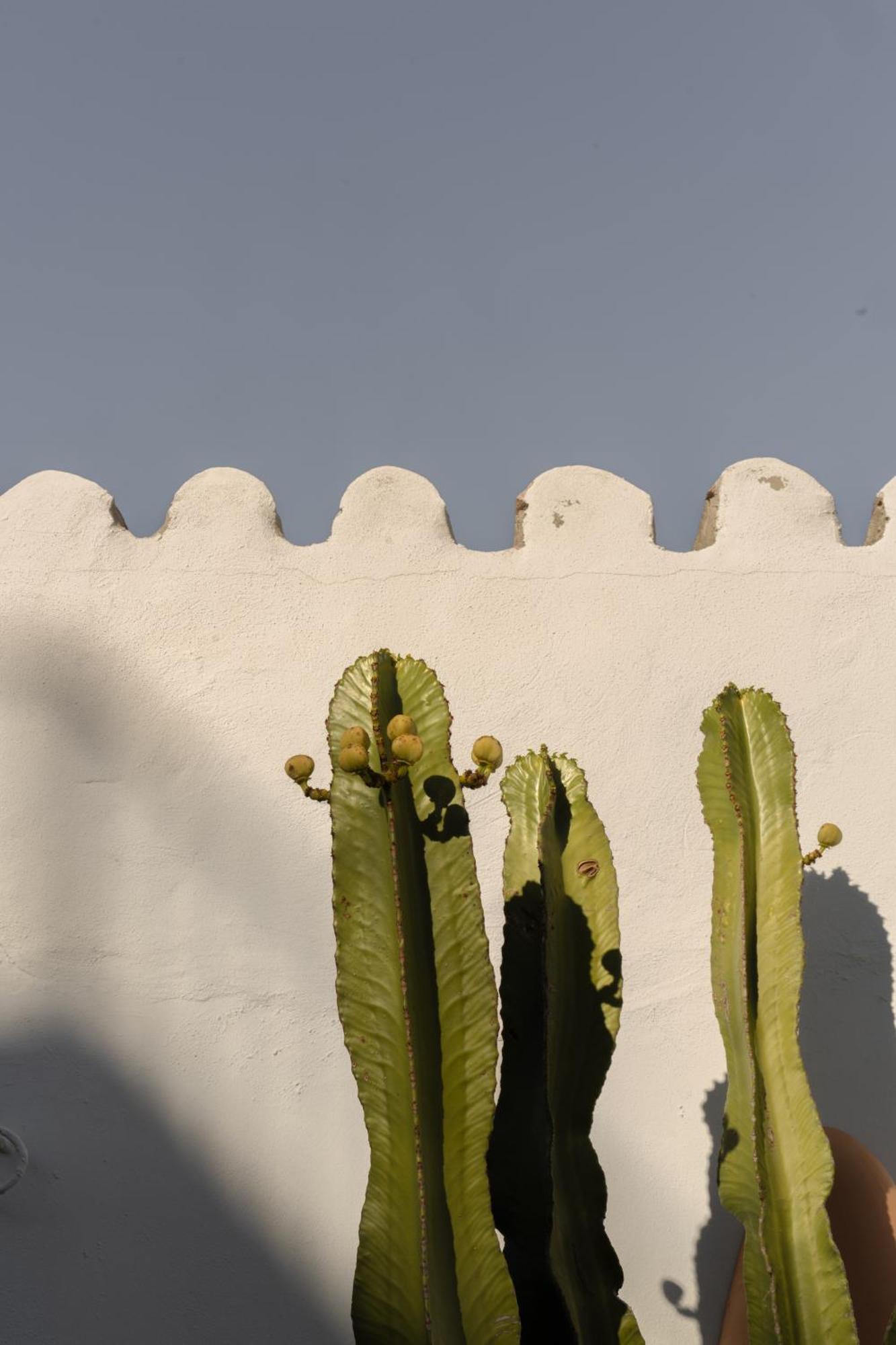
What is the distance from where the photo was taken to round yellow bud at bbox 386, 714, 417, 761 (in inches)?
76.2

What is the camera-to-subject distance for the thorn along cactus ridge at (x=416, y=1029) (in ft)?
6.17

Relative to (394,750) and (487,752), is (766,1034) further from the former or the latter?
(394,750)

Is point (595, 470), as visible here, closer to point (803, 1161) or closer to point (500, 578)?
point (500, 578)

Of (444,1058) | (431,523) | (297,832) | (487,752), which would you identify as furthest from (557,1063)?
(431,523)

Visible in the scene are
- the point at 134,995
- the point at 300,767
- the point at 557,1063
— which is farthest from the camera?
the point at 134,995

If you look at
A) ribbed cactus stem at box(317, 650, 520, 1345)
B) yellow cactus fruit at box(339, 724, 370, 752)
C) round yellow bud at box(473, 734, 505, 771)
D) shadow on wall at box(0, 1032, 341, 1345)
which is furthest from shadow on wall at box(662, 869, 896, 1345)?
yellow cactus fruit at box(339, 724, 370, 752)

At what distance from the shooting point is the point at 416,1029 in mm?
1925

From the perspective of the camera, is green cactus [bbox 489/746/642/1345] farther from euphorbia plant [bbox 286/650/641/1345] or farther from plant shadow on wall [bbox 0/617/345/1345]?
plant shadow on wall [bbox 0/617/345/1345]

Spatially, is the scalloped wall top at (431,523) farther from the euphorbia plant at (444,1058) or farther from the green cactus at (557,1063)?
the euphorbia plant at (444,1058)

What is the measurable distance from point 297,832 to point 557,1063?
108 centimetres

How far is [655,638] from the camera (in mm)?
3420

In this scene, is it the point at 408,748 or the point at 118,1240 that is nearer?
the point at 408,748

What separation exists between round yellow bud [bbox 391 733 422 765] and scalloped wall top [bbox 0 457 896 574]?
4.99 feet

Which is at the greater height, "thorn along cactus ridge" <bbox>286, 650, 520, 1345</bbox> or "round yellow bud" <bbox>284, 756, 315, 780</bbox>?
"round yellow bud" <bbox>284, 756, 315, 780</bbox>
